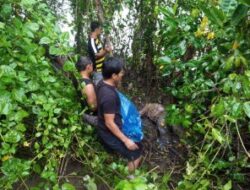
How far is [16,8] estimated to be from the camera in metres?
3.86

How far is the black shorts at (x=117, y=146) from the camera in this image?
11.8ft

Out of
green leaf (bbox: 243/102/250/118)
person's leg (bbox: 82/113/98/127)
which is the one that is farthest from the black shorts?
green leaf (bbox: 243/102/250/118)

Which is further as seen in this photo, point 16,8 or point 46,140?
point 16,8

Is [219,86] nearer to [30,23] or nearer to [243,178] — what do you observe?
[243,178]

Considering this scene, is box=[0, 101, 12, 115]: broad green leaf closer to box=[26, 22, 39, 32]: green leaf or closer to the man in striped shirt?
box=[26, 22, 39, 32]: green leaf

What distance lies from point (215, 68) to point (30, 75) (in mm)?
1515

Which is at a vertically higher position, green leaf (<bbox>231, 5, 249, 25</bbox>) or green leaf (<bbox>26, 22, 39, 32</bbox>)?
green leaf (<bbox>26, 22, 39, 32</bbox>)

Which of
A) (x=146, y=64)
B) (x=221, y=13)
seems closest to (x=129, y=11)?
(x=146, y=64)

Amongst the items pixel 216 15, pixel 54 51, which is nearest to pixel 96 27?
pixel 54 51

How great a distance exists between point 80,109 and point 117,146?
1.87 ft

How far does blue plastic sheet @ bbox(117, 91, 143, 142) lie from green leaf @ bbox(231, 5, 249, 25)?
1.50 metres

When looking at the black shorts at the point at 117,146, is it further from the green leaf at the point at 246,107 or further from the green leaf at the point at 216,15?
the green leaf at the point at 216,15

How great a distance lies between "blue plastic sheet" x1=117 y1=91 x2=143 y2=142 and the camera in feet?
11.8

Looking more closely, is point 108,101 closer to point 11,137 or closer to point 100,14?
point 11,137
